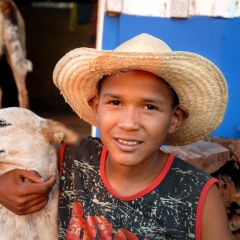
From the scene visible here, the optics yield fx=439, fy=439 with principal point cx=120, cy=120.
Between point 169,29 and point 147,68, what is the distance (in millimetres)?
2332

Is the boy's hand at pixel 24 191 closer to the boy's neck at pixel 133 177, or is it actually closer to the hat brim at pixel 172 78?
the boy's neck at pixel 133 177

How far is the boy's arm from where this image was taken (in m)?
1.86

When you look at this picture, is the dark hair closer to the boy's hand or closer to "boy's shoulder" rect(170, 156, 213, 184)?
"boy's shoulder" rect(170, 156, 213, 184)

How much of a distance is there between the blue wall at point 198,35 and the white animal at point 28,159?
2.10 metres

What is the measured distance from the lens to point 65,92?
215 cm

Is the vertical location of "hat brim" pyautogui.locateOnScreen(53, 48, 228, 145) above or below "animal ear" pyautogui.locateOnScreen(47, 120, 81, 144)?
above

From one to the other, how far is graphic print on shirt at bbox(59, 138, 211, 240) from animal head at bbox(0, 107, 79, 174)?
0.18 meters

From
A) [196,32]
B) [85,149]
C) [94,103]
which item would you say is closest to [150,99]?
[94,103]

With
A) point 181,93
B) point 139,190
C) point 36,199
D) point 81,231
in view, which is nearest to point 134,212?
point 139,190

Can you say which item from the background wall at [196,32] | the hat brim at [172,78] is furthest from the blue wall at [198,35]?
the hat brim at [172,78]

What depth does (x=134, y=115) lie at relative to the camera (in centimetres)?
177

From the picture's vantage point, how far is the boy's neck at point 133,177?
78.5 inches

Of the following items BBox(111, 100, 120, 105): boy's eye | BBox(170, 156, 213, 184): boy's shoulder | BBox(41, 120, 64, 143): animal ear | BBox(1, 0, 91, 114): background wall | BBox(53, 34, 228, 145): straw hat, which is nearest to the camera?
BBox(53, 34, 228, 145): straw hat

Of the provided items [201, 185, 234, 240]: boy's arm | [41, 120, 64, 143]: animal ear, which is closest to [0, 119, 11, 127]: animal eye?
[41, 120, 64, 143]: animal ear
